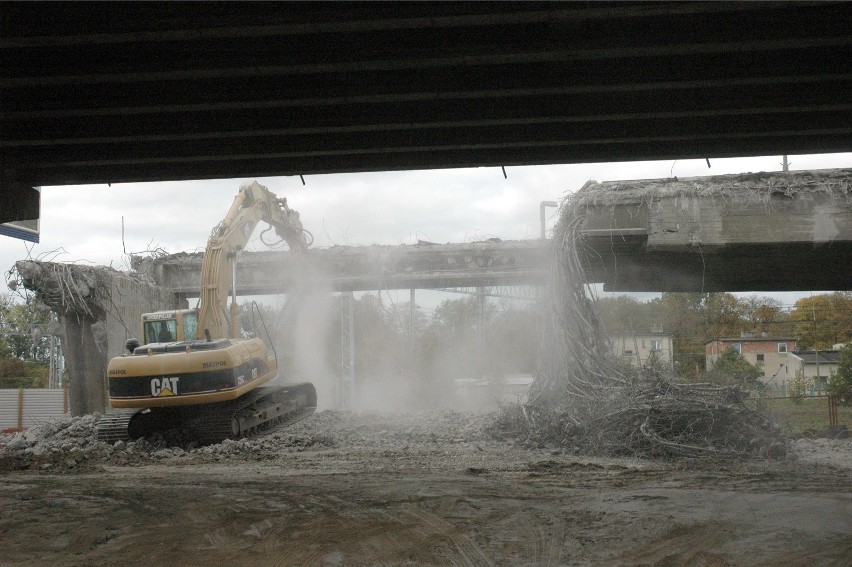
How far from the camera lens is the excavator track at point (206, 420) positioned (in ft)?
45.5

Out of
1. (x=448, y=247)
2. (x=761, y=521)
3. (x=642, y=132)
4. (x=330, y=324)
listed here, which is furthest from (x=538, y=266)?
(x=761, y=521)

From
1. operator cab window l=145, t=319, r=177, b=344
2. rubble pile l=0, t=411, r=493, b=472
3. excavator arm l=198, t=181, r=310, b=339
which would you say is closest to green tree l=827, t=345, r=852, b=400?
rubble pile l=0, t=411, r=493, b=472

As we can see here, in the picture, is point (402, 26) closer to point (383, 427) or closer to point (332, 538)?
point (332, 538)

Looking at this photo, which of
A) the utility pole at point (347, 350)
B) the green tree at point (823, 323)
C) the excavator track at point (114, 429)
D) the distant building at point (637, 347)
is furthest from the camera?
the utility pole at point (347, 350)

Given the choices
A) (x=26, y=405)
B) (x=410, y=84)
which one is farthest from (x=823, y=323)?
(x=26, y=405)

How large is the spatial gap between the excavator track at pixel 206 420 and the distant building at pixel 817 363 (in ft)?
44.7

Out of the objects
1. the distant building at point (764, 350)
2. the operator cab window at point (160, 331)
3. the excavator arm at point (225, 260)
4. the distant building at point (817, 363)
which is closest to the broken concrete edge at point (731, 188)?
the excavator arm at point (225, 260)

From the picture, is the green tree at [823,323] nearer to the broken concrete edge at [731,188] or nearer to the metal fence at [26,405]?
the broken concrete edge at [731,188]

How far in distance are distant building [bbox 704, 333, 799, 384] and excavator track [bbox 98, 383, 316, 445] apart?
36.5 feet

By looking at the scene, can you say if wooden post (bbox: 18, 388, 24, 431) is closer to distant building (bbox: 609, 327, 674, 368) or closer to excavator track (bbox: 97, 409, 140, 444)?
excavator track (bbox: 97, 409, 140, 444)

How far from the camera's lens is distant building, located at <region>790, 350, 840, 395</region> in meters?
20.1

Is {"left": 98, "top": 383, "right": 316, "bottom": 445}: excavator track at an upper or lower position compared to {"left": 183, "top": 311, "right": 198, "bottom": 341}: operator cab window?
lower

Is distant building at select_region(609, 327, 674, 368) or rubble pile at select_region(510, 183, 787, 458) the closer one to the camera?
rubble pile at select_region(510, 183, 787, 458)

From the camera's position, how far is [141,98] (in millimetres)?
8039
